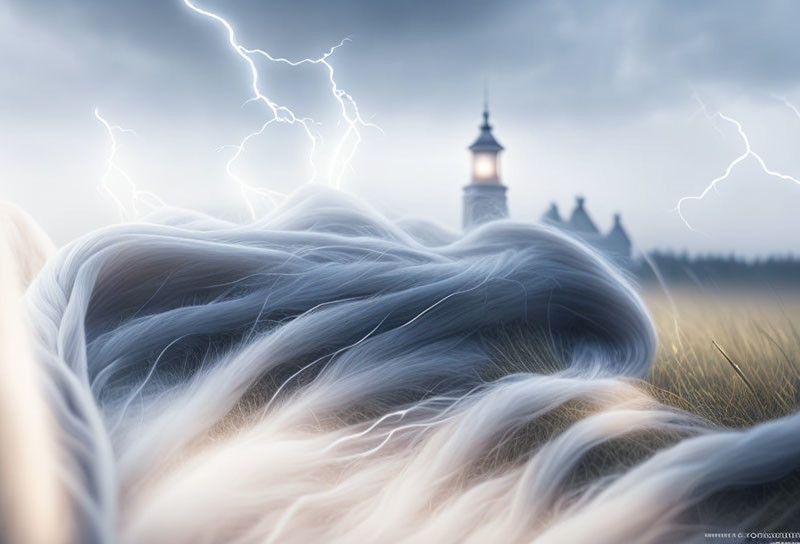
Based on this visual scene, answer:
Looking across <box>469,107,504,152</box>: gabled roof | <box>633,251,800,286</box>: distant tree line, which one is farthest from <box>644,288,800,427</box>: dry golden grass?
<box>469,107,504,152</box>: gabled roof

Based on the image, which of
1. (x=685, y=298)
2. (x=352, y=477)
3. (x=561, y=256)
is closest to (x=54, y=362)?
(x=352, y=477)

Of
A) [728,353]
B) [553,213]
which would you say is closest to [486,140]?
[553,213]

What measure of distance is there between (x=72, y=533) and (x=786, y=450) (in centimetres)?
202

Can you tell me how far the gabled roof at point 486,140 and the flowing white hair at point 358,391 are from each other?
0.63m

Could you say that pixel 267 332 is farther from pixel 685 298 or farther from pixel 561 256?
pixel 685 298

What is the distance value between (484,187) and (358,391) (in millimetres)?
2609

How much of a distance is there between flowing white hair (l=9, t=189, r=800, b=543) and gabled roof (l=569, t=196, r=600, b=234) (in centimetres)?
34

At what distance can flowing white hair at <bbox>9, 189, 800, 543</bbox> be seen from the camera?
181 cm

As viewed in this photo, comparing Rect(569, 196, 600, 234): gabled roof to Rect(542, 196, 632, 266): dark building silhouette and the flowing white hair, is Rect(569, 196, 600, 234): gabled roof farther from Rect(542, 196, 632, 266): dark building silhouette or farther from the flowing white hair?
the flowing white hair

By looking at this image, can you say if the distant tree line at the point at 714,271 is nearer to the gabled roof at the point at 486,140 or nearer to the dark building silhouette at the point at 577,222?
the dark building silhouette at the point at 577,222

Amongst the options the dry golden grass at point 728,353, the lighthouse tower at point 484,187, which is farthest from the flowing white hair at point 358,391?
the lighthouse tower at point 484,187

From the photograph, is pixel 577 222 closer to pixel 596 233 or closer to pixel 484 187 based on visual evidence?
pixel 596 233

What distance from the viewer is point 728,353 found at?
2289mm

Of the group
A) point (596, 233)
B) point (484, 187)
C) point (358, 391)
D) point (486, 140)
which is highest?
point (486, 140)
